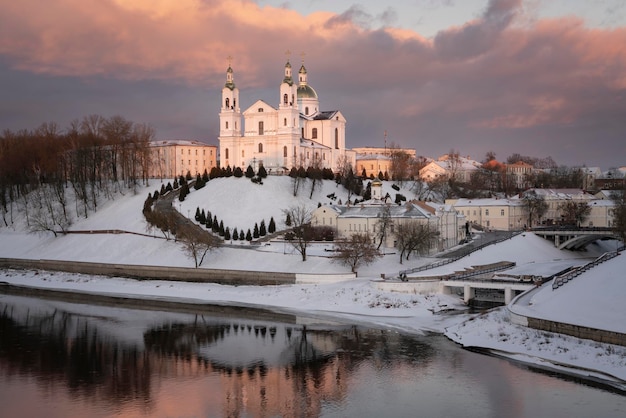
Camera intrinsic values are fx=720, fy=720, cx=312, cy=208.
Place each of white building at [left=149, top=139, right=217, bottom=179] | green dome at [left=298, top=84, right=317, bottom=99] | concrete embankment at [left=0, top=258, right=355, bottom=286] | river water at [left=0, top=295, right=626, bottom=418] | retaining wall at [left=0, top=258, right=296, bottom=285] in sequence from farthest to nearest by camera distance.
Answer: green dome at [left=298, top=84, right=317, bottom=99] < white building at [left=149, top=139, right=217, bottom=179] < retaining wall at [left=0, top=258, right=296, bottom=285] < concrete embankment at [left=0, top=258, right=355, bottom=286] < river water at [left=0, top=295, right=626, bottom=418]

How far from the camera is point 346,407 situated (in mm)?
22297

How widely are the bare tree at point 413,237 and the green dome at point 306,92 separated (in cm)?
4612

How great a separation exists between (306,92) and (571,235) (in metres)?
48.8

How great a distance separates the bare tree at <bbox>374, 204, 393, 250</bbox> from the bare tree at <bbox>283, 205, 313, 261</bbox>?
15.9 feet

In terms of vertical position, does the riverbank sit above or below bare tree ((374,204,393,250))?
below

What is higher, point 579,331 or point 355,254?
point 355,254

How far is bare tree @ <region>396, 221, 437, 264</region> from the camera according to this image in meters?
47.5

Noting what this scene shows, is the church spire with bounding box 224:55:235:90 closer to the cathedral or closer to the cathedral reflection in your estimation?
the cathedral

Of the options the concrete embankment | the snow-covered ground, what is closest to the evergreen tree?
the snow-covered ground

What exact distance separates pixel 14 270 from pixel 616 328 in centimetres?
4564

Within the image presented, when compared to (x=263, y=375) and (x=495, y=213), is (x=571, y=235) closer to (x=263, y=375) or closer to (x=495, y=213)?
(x=495, y=213)

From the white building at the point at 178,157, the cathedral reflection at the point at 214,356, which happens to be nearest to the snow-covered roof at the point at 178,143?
the white building at the point at 178,157

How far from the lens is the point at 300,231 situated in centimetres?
4934

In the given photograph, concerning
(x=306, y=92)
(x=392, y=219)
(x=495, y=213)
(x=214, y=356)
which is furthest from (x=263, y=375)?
(x=306, y=92)
